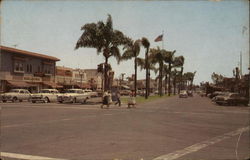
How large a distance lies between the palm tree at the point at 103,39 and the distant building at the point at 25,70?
13206 mm

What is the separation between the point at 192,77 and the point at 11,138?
153036 mm

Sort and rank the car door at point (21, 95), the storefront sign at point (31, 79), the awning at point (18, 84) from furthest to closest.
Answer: the storefront sign at point (31, 79) < the awning at point (18, 84) < the car door at point (21, 95)

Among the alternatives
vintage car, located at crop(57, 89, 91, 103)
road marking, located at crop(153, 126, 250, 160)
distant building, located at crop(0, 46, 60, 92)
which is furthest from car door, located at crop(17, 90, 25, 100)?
road marking, located at crop(153, 126, 250, 160)

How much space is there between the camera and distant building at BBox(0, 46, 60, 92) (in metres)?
45.2

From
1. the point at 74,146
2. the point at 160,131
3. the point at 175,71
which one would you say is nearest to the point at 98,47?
the point at 160,131

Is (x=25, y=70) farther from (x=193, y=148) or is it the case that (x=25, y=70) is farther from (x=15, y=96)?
(x=193, y=148)

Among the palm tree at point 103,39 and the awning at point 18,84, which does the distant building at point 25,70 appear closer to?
the awning at point 18,84

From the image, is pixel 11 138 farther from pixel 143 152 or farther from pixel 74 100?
pixel 74 100

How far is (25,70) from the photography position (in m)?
50.1

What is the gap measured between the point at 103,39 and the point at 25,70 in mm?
19151

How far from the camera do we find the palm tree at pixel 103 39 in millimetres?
36844

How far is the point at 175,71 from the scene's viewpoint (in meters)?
118

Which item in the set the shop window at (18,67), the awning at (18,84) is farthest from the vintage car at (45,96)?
the shop window at (18,67)

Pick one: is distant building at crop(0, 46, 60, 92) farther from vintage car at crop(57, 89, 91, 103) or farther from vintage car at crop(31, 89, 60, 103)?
vintage car at crop(57, 89, 91, 103)
